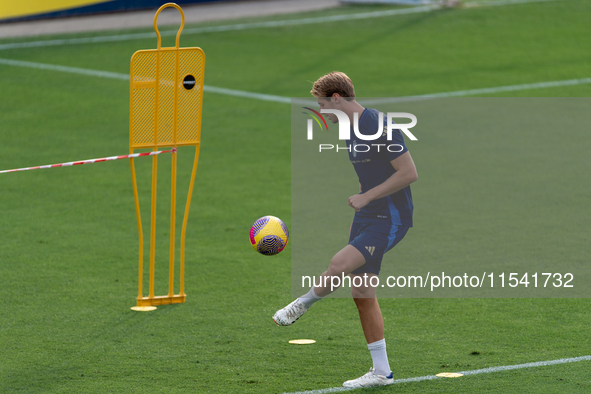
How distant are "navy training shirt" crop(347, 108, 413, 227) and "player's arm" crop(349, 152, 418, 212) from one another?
55mm

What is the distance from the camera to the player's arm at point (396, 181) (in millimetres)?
5930

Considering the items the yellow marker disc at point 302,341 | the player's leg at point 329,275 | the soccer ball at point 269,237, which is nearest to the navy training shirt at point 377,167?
the player's leg at point 329,275

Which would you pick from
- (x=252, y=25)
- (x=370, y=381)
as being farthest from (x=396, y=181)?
(x=252, y=25)

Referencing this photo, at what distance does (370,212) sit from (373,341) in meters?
0.98

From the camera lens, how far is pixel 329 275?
607 cm

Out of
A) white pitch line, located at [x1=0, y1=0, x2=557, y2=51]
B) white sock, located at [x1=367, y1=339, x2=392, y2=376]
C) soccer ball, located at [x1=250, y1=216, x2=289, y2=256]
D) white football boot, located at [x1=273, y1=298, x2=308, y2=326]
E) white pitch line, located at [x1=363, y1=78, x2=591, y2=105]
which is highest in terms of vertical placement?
white pitch line, located at [x1=0, y1=0, x2=557, y2=51]

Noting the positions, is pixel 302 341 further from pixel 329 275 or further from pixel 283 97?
pixel 283 97

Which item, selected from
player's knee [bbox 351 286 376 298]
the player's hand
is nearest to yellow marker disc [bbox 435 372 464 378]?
player's knee [bbox 351 286 376 298]

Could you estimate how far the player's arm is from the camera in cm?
593

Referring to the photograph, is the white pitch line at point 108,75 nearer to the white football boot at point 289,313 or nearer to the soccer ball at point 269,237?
the soccer ball at point 269,237

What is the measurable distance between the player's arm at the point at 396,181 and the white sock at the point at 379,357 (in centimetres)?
108

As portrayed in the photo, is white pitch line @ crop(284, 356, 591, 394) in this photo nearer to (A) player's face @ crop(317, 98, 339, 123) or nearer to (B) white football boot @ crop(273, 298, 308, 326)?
(B) white football boot @ crop(273, 298, 308, 326)

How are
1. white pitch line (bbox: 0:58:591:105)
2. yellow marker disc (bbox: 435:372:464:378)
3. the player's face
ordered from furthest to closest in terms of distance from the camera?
white pitch line (bbox: 0:58:591:105), yellow marker disc (bbox: 435:372:464:378), the player's face

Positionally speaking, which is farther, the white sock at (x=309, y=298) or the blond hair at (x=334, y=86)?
the white sock at (x=309, y=298)
